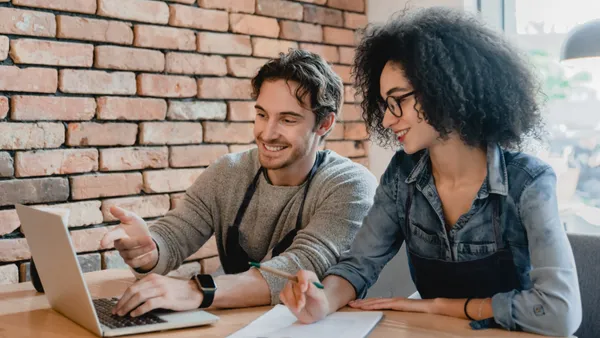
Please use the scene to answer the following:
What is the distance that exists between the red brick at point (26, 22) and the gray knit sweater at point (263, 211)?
649mm

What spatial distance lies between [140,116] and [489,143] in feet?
4.08

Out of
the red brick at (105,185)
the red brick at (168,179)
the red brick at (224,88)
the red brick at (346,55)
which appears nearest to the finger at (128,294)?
the red brick at (105,185)

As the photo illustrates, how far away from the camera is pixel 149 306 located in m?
1.28

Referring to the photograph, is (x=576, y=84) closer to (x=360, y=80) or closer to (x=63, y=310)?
(x=360, y=80)

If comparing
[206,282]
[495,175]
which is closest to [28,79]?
[206,282]

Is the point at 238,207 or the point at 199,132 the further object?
the point at 199,132

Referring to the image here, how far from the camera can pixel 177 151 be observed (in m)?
2.37

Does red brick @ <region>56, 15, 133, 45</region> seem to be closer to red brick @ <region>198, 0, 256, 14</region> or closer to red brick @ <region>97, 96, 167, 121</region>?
red brick @ <region>97, 96, 167, 121</region>

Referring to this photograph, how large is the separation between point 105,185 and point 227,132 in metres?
0.55

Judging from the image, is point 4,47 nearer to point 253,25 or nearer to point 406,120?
point 253,25

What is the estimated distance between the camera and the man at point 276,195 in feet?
5.53

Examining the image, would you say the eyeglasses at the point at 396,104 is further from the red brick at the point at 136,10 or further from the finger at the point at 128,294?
the red brick at the point at 136,10

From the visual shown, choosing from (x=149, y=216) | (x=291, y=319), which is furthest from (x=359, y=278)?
(x=149, y=216)

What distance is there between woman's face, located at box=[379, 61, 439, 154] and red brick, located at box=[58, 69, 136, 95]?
107 centimetres
